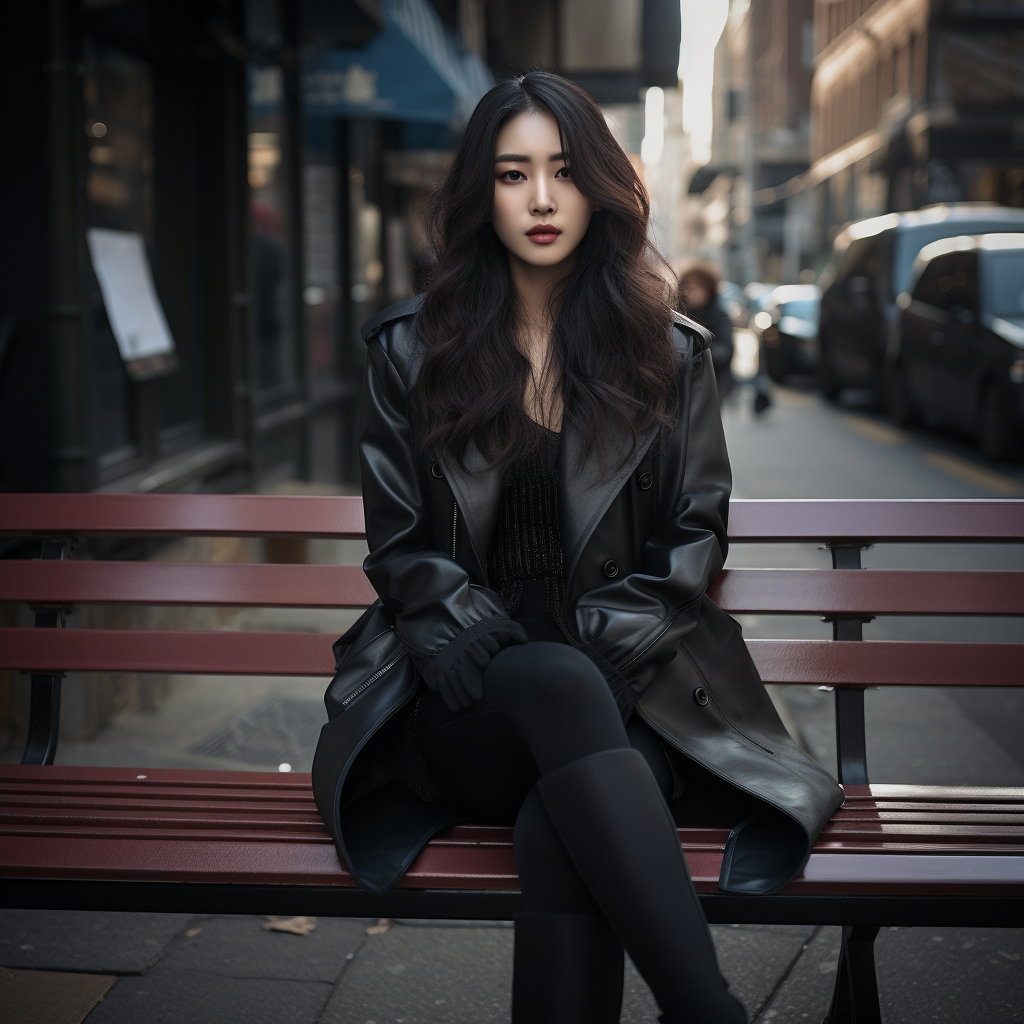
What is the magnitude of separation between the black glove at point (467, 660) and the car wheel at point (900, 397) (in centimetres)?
1153

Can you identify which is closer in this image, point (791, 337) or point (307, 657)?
point (307, 657)

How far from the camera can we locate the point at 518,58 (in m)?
16.9

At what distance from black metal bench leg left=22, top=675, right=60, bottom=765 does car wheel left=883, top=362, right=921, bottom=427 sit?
37.3 feet

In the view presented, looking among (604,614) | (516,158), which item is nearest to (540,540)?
(604,614)

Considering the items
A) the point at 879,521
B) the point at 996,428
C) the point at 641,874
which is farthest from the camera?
the point at 996,428

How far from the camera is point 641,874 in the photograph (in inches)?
81.2

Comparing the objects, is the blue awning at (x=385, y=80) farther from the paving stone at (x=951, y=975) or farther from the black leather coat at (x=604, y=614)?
the paving stone at (x=951, y=975)

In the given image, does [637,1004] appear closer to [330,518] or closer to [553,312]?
[330,518]

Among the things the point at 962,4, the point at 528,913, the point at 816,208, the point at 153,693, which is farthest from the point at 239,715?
the point at 816,208

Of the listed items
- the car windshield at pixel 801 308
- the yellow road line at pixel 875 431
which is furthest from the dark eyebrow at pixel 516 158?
the car windshield at pixel 801 308

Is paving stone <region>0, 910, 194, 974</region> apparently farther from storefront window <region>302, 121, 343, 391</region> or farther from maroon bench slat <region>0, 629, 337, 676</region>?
storefront window <region>302, 121, 343, 391</region>

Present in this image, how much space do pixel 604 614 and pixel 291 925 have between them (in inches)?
55.3

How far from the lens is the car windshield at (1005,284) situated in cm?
1104

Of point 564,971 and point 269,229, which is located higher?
point 269,229
